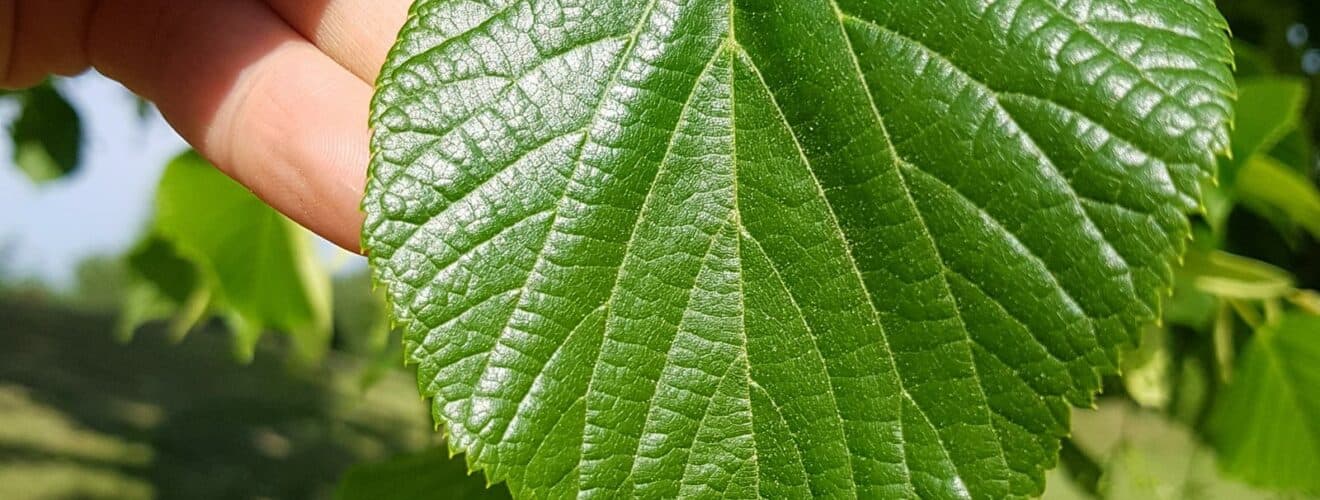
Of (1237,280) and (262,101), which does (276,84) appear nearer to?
(262,101)

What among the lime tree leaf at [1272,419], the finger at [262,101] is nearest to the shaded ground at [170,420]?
the finger at [262,101]

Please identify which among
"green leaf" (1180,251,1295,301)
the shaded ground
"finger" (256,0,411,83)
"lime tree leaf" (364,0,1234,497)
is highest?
the shaded ground

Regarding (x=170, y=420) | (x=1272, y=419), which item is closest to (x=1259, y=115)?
(x=1272, y=419)

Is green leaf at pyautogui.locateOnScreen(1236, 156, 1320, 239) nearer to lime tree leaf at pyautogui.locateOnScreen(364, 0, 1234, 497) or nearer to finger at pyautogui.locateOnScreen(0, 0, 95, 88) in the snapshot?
lime tree leaf at pyautogui.locateOnScreen(364, 0, 1234, 497)

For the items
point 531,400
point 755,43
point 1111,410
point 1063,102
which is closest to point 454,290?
point 531,400

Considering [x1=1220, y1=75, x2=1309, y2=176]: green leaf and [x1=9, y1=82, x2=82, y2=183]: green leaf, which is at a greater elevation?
[x1=9, y1=82, x2=82, y2=183]: green leaf

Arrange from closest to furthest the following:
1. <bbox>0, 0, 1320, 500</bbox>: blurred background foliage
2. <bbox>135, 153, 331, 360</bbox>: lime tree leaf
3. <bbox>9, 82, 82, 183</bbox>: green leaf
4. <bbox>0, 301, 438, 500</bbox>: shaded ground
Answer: <bbox>0, 0, 1320, 500</bbox>: blurred background foliage, <bbox>135, 153, 331, 360</bbox>: lime tree leaf, <bbox>9, 82, 82, 183</bbox>: green leaf, <bbox>0, 301, 438, 500</bbox>: shaded ground

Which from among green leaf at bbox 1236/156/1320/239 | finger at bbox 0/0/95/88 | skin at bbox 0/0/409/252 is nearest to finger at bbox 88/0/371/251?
skin at bbox 0/0/409/252
